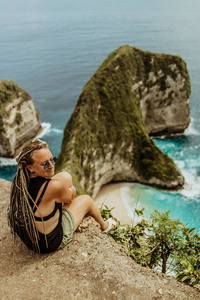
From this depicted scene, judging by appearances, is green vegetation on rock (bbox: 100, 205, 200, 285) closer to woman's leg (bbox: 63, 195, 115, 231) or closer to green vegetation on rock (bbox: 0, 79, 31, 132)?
woman's leg (bbox: 63, 195, 115, 231)

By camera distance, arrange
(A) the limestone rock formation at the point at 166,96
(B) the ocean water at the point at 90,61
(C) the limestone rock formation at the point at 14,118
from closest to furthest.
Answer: (B) the ocean water at the point at 90,61, (C) the limestone rock formation at the point at 14,118, (A) the limestone rock formation at the point at 166,96

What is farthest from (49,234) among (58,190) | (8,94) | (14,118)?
(8,94)

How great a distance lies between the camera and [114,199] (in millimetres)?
31219

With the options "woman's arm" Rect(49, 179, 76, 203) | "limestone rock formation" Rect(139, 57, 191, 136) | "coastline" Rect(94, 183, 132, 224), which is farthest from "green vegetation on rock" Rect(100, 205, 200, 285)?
"limestone rock formation" Rect(139, 57, 191, 136)

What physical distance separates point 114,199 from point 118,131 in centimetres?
877

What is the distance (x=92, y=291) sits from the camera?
548 centimetres

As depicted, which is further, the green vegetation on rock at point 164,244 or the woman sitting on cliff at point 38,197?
the green vegetation on rock at point 164,244

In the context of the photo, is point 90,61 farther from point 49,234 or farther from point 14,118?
point 49,234

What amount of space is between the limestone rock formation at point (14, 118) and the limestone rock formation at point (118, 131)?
17326 millimetres

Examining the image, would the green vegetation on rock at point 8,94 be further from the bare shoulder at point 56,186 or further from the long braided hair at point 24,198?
the bare shoulder at point 56,186

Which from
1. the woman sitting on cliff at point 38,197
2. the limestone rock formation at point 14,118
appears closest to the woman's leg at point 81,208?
the woman sitting on cliff at point 38,197

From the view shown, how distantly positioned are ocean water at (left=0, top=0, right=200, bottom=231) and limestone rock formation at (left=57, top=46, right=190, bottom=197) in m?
3.09

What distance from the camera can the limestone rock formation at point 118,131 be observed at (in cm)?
2781

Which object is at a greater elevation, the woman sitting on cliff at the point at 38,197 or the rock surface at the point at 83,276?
the woman sitting on cliff at the point at 38,197
